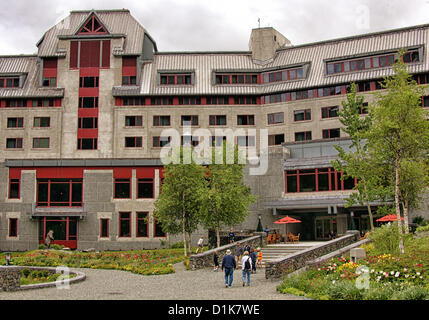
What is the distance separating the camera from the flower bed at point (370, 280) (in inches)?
644

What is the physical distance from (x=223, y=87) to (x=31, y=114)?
74.3 feet

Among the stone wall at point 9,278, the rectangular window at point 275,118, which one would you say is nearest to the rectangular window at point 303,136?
the rectangular window at point 275,118

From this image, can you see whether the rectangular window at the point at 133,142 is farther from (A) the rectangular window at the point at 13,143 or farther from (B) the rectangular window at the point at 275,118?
(B) the rectangular window at the point at 275,118

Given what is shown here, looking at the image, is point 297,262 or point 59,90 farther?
point 59,90

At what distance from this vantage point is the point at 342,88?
54.3 m

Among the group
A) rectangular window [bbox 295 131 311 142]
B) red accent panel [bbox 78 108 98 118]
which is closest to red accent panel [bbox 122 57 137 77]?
red accent panel [bbox 78 108 98 118]

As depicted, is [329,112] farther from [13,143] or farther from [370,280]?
[370,280]

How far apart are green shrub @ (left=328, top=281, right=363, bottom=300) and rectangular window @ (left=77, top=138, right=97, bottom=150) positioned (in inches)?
1721

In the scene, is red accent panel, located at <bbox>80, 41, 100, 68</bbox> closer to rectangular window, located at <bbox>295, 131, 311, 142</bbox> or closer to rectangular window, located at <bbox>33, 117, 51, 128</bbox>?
rectangular window, located at <bbox>33, 117, 51, 128</bbox>

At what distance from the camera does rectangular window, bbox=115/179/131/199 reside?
49.4 metres

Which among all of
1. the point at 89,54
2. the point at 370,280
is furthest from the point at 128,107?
the point at 370,280

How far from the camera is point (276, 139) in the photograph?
56.8 m
